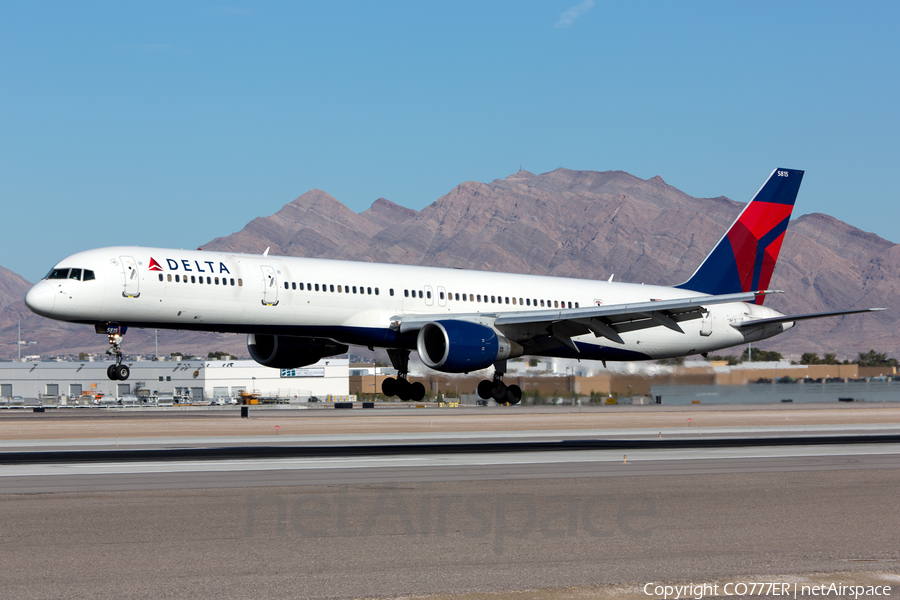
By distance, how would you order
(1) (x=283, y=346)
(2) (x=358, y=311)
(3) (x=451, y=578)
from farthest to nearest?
(1) (x=283, y=346) < (2) (x=358, y=311) < (3) (x=451, y=578)

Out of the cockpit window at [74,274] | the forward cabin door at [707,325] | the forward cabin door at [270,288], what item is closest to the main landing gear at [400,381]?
the forward cabin door at [270,288]

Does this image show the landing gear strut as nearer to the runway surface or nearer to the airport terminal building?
the runway surface

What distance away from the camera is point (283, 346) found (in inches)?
1668

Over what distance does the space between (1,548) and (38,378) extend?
466ft

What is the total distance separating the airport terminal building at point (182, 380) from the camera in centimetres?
13962

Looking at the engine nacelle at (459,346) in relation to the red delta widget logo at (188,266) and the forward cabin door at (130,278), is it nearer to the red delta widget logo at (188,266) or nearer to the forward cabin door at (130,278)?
the red delta widget logo at (188,266)

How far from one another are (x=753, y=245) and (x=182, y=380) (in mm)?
105182

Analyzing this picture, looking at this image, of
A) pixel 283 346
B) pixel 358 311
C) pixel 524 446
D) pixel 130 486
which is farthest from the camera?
pixel 283 346

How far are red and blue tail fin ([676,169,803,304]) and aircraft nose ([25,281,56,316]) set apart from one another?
31.0 meters

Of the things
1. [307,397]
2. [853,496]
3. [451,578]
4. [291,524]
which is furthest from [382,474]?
[307,397]

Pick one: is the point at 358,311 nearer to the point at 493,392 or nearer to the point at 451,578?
the point at 493,392

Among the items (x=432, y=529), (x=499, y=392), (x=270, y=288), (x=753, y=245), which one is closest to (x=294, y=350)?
(x=270, y=288)

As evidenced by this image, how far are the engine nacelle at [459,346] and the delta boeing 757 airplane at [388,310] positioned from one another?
5cm

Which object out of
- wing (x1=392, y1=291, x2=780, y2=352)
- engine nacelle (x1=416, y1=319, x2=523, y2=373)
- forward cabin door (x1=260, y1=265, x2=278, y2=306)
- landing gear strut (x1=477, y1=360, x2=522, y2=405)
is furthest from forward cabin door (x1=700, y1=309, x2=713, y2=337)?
forward cabin door (x1=260, y1=265, x2=278, y2=306)
